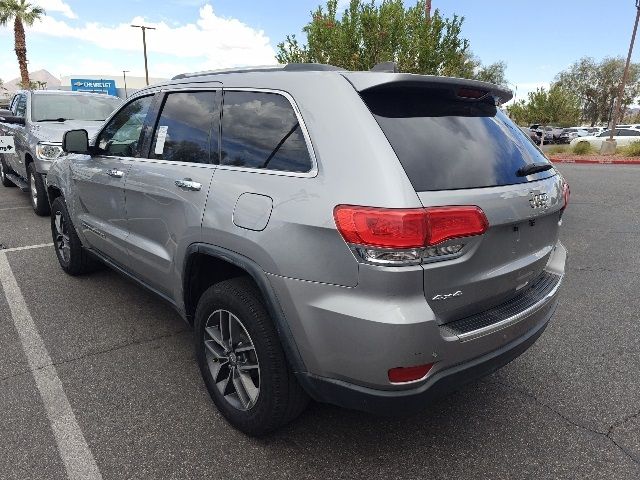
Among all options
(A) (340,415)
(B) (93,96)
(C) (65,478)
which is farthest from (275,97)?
(B) (93,96)

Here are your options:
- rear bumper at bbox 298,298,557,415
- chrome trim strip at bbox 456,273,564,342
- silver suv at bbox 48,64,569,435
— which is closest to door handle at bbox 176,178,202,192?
Result: silver suv at bbox 48,64,569,435

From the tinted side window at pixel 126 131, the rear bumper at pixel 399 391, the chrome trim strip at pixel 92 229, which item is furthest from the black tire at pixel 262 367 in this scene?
the chrome trim strip at pixel 92 229

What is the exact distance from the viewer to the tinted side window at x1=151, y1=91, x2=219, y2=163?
2693 millimetres

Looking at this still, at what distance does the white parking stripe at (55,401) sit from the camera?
2.31 metres

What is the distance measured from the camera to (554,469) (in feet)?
7.57

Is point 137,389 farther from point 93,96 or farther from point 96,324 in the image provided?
point 93,96

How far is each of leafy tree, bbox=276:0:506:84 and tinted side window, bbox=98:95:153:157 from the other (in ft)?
30.3

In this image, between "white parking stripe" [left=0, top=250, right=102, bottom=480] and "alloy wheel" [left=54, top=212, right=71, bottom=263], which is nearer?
"white parking stripe" [left=0, top=250, right=102, bottom=480]

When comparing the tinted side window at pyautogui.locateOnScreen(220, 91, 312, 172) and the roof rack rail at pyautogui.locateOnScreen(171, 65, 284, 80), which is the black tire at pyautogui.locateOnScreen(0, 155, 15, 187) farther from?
the tinted side window at pyautogui.locateOnScreen(220, 91, 312, 172)

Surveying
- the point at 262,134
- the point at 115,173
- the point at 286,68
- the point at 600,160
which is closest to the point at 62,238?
the point at 115,173

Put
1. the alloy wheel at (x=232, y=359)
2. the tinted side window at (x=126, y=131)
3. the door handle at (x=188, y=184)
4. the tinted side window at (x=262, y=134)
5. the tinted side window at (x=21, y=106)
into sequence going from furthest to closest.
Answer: the tinted side window at (x=21, y=106) < the tinted side window at (x=126, y=131) < the door handle at (x=188, y=184) < the alloy wheel at (x=232, y=359) < the tinted side window at (x=262, y=134)

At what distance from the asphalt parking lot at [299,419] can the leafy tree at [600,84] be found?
197 feet

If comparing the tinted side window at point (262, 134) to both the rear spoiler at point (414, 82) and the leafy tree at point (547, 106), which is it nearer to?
the rear spoiler at point (414, 82)

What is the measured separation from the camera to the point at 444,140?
2.17 metres
